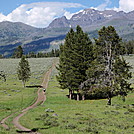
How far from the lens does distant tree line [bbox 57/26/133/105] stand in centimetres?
3431

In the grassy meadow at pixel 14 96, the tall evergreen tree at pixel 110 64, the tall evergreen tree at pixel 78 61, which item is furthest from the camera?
the tall evergreen tree at pixel 78 61

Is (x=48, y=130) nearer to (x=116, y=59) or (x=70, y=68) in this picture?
(x=116, y=59)

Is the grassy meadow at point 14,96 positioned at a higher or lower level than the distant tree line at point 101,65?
lower

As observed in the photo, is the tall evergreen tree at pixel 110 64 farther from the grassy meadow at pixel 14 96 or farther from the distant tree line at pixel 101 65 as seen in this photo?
the grassy meadow at pixel 14 96

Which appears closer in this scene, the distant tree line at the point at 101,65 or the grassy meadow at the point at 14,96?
the distant tree line at the point at 101,65

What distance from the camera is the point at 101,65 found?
35094 millimetres

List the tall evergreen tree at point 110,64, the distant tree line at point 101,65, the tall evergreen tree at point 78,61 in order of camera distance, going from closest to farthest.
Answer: the tall evergreen tree at point 110,64
the distant tree line at point 101,65
the tall evergreen tree at point 78,61

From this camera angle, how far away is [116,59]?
35.5 m

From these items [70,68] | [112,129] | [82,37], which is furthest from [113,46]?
[112,129]

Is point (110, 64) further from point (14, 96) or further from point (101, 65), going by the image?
point (14, 96)

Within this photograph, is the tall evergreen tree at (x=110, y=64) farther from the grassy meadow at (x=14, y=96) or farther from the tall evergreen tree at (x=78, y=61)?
the grassy meadow at (x=14, y=96)

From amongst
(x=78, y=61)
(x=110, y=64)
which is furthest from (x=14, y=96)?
(x=110, y=64)

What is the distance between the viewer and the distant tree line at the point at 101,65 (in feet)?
113

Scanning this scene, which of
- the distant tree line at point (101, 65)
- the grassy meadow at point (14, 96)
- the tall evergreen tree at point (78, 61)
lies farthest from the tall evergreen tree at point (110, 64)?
the grassy meadow at point (14, 96)
